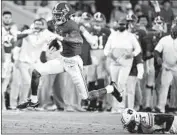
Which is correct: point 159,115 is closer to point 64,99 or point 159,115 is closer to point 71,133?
point 71,133

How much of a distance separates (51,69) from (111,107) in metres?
4.25

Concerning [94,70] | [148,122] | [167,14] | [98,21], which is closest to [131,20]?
[98,21]

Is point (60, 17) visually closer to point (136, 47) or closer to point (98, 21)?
point (136, 47)

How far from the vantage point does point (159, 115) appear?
10.3 metres

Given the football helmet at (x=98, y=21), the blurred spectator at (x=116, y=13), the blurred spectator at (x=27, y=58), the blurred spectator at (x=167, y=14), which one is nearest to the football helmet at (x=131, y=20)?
the football helmet at (x=98, y=21)

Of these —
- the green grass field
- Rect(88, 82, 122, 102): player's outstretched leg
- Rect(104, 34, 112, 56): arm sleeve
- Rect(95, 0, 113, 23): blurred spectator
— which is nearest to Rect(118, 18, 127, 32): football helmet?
Rect(104, 34, 112, 56): arm sleeve

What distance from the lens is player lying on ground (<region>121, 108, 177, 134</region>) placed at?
1030cm

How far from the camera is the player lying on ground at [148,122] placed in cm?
1030

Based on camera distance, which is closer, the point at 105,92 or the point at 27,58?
the point at 105,92

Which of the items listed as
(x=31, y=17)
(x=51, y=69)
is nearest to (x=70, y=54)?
(x=51, y=69)

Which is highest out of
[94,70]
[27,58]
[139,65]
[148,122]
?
[27,58]

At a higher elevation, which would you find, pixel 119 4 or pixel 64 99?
pixel 119 4

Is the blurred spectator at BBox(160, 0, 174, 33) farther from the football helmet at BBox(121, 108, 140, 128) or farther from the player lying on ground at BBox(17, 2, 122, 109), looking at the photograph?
the football helmet at BBox(121, 108, 140, 128)

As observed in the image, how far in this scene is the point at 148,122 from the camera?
10.3 meters
